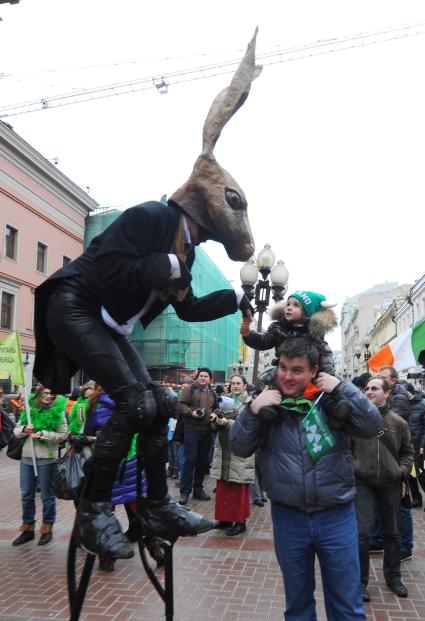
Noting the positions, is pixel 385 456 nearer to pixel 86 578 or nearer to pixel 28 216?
pixel 86 578

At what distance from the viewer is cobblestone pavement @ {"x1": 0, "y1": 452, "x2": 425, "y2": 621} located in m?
4.51

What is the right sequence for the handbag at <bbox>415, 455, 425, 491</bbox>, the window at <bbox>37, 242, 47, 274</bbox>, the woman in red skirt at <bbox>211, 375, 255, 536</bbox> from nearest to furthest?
the woman in red skirt at <bbox>211, 375, 255, 536</bbox>, the handbag at <bbox>415, 455, 425, 491</bbox>, the window at <bbox>37, 242, 47, 274</bbox>

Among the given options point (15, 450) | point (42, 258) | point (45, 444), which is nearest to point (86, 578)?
point (45, 444)

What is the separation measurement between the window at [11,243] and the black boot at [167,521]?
26260mm

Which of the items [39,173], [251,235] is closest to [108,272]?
[251,235]

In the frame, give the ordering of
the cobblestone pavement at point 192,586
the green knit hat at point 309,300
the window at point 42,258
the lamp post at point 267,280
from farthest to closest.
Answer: the window at point 42,258 < the lamp post at point 267,280 < the cobblestone pavement at point 192,586 < the green knit hat at point 309,300

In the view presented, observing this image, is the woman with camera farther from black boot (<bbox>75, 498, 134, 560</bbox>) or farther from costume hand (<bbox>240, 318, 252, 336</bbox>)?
black boot (<bbox>75, 498, 134, 560</bbox>)

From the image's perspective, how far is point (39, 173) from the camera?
28719 mm

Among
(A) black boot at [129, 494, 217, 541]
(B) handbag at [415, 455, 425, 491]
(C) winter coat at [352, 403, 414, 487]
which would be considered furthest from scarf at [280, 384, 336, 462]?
(B) handbag at [415, 455, 425, 491]

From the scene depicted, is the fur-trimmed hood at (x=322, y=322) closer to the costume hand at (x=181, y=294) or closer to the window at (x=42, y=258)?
the costume hand at (x=181, y=294)

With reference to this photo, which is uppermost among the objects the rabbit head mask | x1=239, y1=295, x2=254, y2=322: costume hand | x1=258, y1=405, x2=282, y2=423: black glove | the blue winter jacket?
the rabbit head mask

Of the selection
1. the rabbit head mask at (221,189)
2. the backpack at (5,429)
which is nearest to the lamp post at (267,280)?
the backpack at (5,429)

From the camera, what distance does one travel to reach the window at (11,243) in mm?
26859

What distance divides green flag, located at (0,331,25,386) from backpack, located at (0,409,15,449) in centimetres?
173
